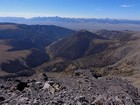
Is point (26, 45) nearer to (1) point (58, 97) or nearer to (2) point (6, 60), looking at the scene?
(2) point (6, 60)

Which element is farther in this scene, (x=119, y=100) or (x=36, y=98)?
(x=119, y=100)

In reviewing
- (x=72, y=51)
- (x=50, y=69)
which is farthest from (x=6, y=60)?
(x=72, y=51)

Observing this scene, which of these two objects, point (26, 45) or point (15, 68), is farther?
point (26, 45)

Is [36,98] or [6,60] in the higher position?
[36,98]

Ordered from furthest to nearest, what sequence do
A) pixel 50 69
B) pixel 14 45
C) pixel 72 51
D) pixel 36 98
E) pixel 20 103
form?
1. pixel 14 45
2. pixel 72 51
3. pixel 50 69
4. pixel 36 98
5. pixel 20 103

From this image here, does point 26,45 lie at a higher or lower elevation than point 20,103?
lower

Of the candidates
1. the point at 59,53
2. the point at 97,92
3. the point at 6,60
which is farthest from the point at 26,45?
the point at 97,92

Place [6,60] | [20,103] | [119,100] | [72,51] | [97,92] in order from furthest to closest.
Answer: [72,51] → [6,60] → [97,92] → [119,100] → [20,103]

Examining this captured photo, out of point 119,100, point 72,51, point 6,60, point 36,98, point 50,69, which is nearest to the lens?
point 36,98

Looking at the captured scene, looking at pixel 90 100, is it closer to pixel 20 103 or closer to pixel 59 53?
pixel 20 103
